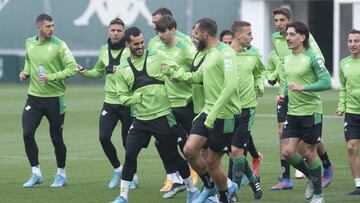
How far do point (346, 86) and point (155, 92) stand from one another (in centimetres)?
288

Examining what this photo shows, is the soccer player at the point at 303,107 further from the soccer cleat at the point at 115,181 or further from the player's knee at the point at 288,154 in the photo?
the soccer cleat at the point at 115,181

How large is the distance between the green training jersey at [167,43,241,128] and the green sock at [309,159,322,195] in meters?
1.32

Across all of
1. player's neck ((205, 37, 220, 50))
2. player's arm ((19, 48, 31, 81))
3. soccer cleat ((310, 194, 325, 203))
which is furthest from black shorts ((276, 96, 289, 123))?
player's arm ((19, 48, 31, 81))

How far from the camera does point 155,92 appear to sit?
43.9 feet

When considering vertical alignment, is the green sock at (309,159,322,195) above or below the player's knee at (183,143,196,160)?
below

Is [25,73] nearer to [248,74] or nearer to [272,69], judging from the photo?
[248,74]

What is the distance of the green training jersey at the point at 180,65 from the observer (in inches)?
575

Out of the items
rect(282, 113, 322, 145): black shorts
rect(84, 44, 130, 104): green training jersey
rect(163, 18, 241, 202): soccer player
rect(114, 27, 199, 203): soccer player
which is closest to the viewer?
rect(163, 18, 241, 202): soccer player

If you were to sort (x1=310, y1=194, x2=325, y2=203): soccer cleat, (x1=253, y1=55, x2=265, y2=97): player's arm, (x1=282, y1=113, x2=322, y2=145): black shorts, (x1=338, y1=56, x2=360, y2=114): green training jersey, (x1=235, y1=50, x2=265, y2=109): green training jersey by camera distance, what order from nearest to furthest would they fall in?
(x1=310, y1=194, x2=325, y2=203): soccer cleat
(x1=282, y1=113, x2=322, y2=145): black shorts
(x1=235, y1=50, x2=265, y2=109): green training jersey
(x1=338, y1=56, x2=360, y2=114): green training jersey
(x1=253, y1=55, x2=265, y2=97): player's arm

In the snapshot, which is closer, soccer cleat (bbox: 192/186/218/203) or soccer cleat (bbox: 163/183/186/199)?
soccer cleat (bbox: 192/186/218/203)

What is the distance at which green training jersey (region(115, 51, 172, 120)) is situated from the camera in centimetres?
1334

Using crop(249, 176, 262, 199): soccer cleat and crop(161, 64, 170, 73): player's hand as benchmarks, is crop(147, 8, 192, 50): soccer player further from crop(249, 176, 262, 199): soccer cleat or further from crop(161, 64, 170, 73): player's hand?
crop(249, 176, 262, 199): soccer cleat

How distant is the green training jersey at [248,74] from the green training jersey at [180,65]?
2.25 ft

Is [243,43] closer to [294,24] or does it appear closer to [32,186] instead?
[294,24]
